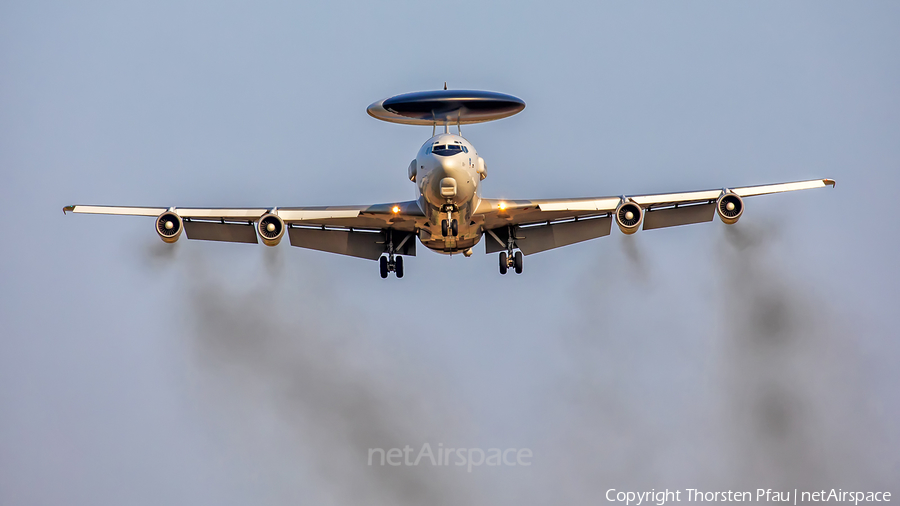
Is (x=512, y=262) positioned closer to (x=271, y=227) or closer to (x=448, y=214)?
(x=448, y=214)

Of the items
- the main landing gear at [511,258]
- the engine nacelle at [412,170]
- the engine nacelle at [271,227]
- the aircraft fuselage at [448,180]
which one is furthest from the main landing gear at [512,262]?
the engine nacelle at [271,227]

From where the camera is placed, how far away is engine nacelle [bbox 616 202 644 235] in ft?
145

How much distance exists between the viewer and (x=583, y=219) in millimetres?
48156

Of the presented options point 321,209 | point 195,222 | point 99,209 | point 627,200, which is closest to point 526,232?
point 627,200

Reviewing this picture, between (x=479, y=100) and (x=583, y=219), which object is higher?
(x=479, y=100)

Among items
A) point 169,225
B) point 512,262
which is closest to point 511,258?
point 512,262

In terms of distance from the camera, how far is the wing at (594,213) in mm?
44625

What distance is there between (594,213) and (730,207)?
5987 mm

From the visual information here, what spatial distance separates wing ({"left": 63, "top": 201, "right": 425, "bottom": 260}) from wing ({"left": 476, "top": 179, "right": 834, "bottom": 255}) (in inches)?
148

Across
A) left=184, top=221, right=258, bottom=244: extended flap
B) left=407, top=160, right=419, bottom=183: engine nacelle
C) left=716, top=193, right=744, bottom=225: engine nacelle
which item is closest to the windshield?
left=407, top=160, right=419, bottom=183: engine nacelle

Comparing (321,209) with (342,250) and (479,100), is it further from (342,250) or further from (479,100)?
(479,100)

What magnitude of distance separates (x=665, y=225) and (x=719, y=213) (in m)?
3.11

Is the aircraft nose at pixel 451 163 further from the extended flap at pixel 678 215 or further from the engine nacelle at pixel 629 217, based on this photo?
the extended flap at pixel 678 215

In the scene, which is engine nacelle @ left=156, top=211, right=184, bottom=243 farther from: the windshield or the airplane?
the windshield
